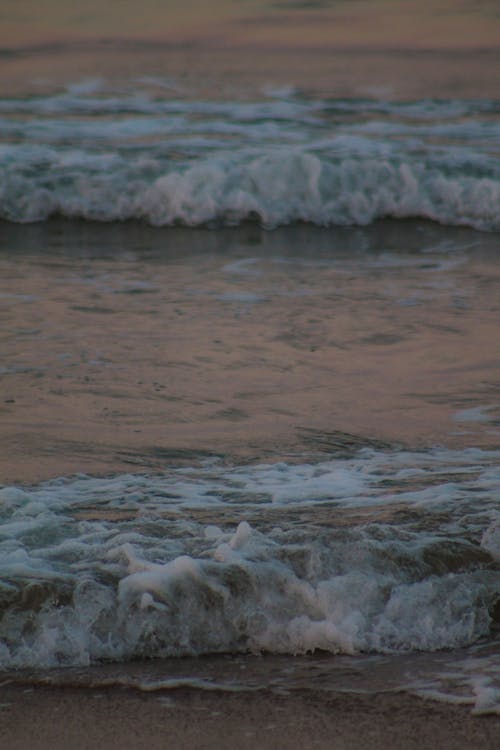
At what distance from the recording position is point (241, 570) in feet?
8.14

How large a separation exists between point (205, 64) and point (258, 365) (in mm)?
8530

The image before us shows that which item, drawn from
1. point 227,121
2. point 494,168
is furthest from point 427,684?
point 227,121

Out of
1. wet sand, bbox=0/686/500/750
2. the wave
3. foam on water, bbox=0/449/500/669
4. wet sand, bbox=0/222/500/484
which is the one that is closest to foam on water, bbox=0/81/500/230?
the wave

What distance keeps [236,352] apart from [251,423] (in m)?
0.95

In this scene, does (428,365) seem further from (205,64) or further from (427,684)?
(205,64)

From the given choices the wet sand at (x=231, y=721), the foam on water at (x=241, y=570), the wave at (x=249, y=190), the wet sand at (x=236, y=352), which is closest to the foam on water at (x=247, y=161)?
the wave at (x=249, y=190)

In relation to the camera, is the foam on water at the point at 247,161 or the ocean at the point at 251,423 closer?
the ocean at the point at 251,423

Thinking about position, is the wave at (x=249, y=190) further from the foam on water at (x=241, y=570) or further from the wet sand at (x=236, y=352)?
the foam on water at (x=241, y=570)

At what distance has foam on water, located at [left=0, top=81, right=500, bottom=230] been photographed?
8.74 metres

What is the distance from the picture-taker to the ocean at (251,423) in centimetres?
234

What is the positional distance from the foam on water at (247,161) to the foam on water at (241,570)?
5640mm

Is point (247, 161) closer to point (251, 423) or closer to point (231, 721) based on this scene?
point (251, 423)

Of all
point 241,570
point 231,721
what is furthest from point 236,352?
point 231,721

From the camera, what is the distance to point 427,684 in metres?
2.15
